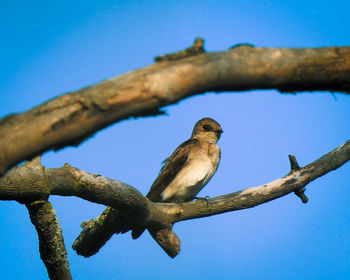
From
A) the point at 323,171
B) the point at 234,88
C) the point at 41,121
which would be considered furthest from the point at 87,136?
the point at 323,171

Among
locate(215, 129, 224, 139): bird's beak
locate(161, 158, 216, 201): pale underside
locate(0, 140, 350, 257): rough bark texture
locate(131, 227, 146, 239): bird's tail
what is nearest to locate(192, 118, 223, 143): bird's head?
locate(215, 129, 224, 139): bird's beak

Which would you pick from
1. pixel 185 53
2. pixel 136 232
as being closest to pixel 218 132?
pixel 136 232

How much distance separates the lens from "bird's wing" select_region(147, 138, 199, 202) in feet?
23.4

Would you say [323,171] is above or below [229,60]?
above

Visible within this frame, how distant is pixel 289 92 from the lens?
259 centimetres

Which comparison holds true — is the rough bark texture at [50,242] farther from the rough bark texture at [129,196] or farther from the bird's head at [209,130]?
the bird's head at [209,130]

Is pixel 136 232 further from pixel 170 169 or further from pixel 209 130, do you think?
pixel 209 130

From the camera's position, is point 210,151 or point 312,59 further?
point 210,151

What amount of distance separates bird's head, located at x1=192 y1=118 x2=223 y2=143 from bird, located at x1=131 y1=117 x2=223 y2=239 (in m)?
0.38

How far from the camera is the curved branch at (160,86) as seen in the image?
Result: 92.7 inches

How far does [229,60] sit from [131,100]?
1.91 ft

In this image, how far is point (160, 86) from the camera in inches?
93.9

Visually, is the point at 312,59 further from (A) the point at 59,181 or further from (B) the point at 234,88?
(A) the point at 59,181

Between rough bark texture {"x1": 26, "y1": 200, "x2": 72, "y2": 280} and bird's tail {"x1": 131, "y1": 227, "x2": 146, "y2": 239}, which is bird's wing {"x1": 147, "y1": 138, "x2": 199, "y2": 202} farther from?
rough bark texture {"x1": 26, "y1": 200, "x2": 72, "y2": 280}
